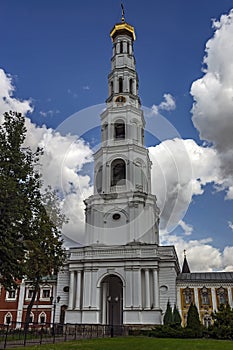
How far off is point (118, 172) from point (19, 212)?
83.1 ft

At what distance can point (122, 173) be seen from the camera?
4866 cm

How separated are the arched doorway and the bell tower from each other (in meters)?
4.87

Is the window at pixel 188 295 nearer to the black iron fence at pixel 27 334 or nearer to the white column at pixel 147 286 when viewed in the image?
the white column at pixel 147 286

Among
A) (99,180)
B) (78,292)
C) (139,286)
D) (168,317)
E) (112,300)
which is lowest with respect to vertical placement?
(168,317)

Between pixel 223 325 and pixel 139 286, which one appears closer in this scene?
pixel 223 325

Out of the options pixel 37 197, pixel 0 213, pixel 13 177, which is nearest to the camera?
pixel 0 213

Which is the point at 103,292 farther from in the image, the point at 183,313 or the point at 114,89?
the point at 114,89

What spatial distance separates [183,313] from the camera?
130 feet

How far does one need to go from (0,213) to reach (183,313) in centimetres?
2536

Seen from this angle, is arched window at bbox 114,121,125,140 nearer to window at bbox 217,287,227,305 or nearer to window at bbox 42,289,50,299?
window at bbox 42,289,50,299

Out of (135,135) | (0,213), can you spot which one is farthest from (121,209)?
(0,213)

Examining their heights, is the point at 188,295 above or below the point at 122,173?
below

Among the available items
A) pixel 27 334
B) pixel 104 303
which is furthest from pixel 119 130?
pixel 27 334

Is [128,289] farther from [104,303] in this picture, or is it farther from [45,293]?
[45,293]
